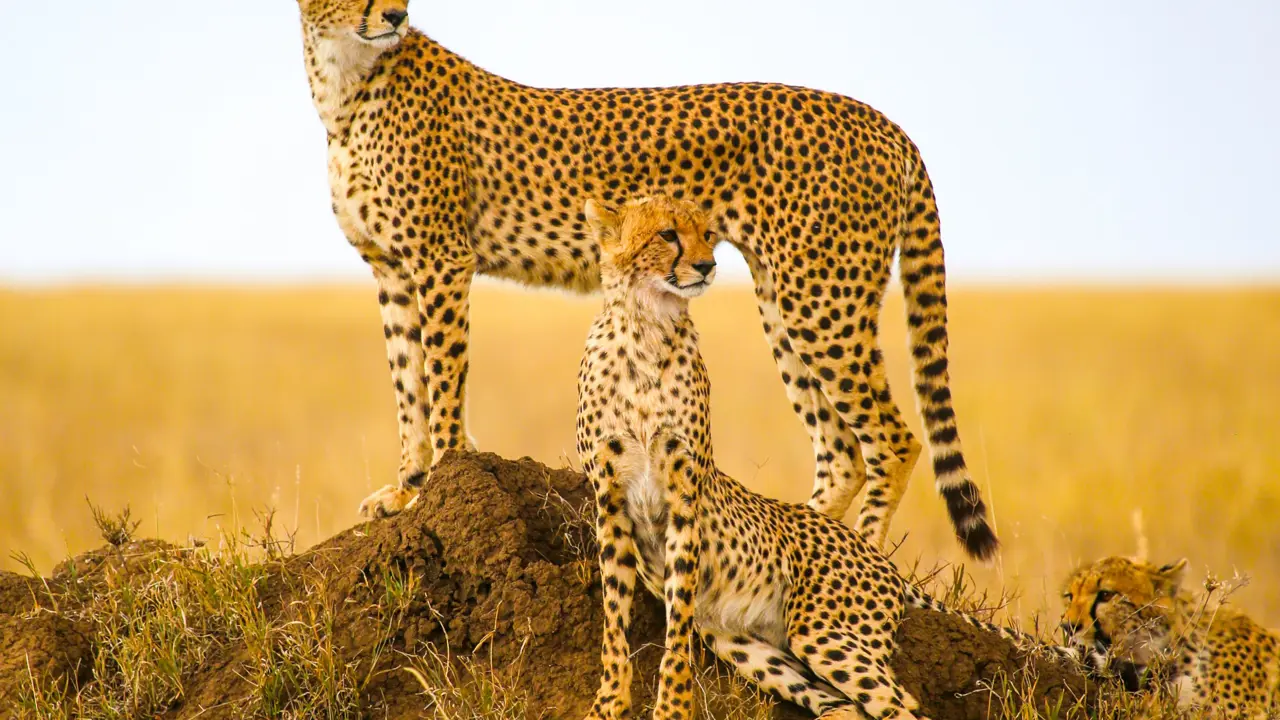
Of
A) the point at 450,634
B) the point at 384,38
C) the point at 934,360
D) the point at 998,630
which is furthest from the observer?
the point at 934,360

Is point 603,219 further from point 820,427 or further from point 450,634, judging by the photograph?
point 820,427

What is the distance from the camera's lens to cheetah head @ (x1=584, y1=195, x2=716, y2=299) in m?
3.54

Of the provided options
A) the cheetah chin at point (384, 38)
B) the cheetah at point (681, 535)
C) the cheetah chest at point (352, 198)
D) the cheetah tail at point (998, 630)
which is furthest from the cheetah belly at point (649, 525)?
the cheetah chin at point (384, 38)

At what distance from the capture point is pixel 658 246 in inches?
141

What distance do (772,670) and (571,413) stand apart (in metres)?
10.0

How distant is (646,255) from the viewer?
360 cm

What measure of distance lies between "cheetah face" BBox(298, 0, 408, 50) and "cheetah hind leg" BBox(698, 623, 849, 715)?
87.1 inches

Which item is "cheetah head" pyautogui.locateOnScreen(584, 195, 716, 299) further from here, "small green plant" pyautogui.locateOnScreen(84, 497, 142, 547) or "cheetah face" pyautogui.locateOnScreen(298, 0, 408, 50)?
"small green plant" pyautogui.locateOnScreen(84, 497, 142, 547)

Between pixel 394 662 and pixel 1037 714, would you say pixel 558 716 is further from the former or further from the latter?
pixel 1037 714

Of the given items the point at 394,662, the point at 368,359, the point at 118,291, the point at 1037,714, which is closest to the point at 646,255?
the point at 394,662

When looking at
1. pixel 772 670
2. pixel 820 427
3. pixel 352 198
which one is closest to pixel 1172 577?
pixel 820 427

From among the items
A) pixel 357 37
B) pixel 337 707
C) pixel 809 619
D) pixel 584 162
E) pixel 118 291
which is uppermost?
pixel 357 37

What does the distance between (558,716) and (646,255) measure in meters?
1.20

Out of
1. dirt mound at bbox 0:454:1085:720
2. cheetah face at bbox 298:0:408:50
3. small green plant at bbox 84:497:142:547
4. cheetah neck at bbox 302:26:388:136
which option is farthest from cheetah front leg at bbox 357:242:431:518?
small green plant at bbox 84:497:142:547
